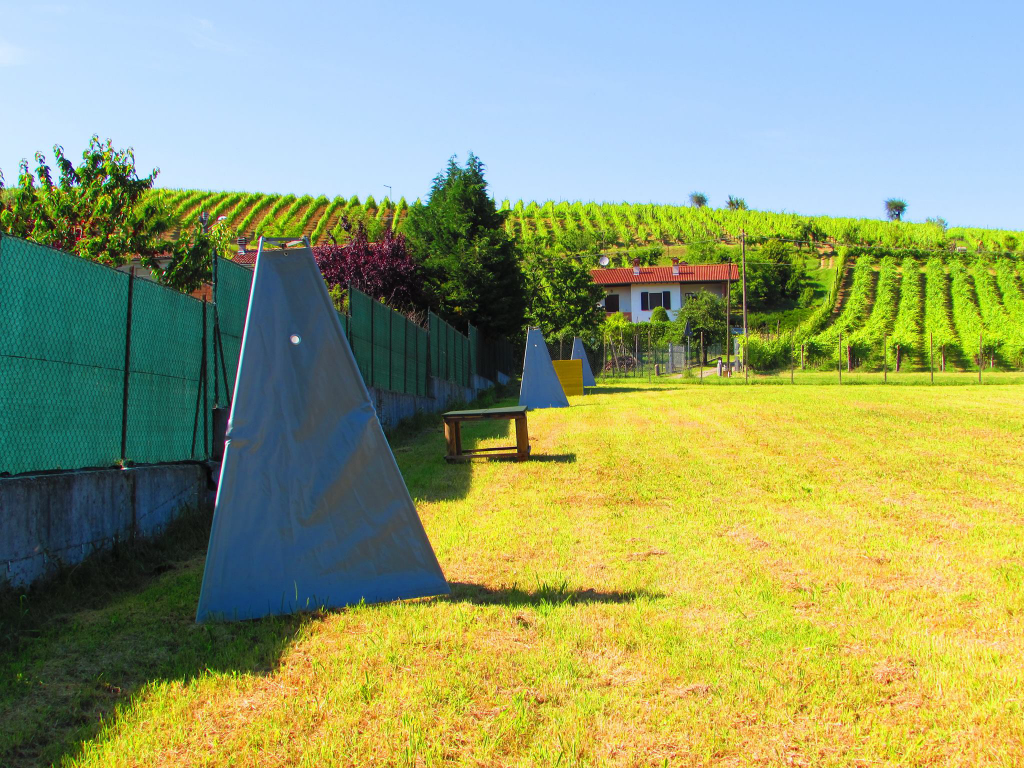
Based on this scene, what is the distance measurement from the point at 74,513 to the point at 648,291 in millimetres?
65357

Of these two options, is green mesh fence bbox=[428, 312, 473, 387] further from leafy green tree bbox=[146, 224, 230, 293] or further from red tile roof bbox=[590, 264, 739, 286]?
red tile roof bbox=[590, 264, 739, 286]

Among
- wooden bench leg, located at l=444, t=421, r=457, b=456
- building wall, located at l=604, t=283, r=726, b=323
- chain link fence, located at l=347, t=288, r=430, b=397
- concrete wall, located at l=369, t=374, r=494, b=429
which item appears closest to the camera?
wooden bench leg, located at l=444, t=421, r=457, b=456

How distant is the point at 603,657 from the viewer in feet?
13.2

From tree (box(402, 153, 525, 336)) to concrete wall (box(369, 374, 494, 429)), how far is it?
3.51m

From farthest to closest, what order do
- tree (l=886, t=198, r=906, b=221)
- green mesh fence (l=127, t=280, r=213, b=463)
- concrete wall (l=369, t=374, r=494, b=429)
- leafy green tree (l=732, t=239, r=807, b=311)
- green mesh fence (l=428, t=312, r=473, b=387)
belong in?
tree (l=886, t=198, r=906, b=221) → leafy green tree (l=732, t=239, r=807, b=311) → green mesh fence (l=428, t=312, r=473, b=387) → concrete wall (l=369, t=374, r=494, b=429) → green mesh fence (l=127, t=280, r=213, b=463)

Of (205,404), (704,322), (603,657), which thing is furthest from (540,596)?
(704,322)

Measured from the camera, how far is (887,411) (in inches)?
748

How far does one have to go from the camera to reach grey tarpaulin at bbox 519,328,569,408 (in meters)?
21.5

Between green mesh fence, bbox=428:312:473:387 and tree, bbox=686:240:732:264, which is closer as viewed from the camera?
green mesh fence, bbox=428:312:473:387

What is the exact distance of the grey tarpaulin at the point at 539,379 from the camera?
21500 millimetres

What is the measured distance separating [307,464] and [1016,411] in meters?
18.4

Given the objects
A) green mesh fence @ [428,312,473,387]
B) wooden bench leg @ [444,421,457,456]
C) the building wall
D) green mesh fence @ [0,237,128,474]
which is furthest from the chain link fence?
the building wall

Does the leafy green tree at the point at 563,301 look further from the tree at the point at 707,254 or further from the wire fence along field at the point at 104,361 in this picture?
the tree at the point at 707,254

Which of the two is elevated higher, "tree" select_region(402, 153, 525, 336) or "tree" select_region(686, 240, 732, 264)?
"tree" select_region(686, 240, 732, 264)
